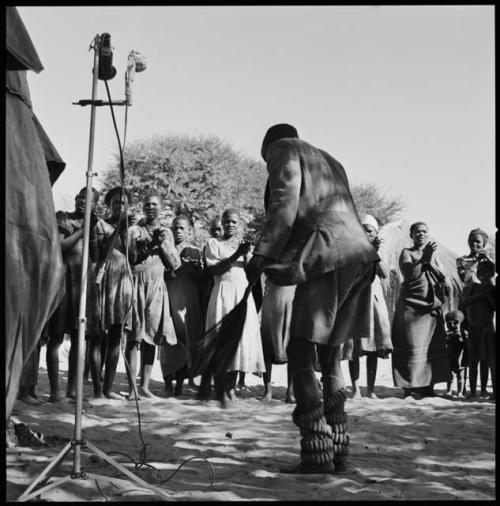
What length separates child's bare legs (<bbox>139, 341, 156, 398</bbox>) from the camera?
8094 mm

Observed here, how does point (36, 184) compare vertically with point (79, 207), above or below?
below

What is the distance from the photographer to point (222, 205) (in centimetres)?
3853

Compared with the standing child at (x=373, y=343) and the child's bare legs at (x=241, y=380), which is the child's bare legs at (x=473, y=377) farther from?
the child's bare legs at (x=241, y=380)

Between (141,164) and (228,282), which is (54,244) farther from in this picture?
(141,164)

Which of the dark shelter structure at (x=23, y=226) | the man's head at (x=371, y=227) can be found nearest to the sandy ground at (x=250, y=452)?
the dark shelter structure at (x=23, y=226)

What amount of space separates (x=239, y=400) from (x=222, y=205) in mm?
30709

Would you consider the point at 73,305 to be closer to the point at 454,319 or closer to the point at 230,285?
the point at 230,285

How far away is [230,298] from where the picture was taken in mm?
8352

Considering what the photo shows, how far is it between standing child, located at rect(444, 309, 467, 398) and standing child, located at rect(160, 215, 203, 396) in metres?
3.20

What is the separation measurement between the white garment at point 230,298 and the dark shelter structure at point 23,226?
195 inches

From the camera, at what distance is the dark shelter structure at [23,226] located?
9.57 feet

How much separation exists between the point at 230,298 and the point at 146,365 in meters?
1.19

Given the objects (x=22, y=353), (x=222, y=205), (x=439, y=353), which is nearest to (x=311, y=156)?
(x=22, y=353)

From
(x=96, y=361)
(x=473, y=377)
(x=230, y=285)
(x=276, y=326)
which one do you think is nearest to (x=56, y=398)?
(x=96, y=361)
